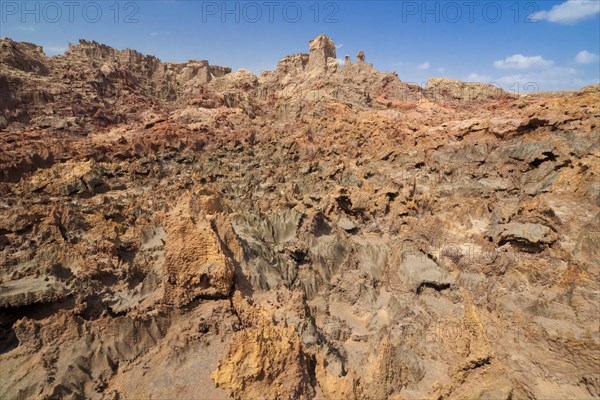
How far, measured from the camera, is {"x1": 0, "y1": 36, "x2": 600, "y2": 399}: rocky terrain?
18.2 feet

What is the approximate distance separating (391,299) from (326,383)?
5.61 metres

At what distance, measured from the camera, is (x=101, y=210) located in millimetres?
12680

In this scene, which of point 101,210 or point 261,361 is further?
point 101,210

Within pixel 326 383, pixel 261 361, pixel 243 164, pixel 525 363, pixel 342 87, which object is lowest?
pixel 525 363

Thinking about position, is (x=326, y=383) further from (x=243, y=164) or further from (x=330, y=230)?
(x=243, y=164)

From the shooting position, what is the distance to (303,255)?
40.0ft

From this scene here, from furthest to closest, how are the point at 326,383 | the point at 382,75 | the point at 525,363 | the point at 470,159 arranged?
the point at 382,75, the point at 470,159, the point at 525,363, the point at 326,383

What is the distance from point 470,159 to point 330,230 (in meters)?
9.25

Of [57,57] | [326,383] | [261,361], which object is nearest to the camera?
[261,361]

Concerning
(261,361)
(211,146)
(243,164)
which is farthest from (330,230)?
(211,146)

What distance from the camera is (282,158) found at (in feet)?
73.7

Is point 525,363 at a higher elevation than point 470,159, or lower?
lower

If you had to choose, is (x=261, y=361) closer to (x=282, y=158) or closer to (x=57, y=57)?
(x=282, y=158)

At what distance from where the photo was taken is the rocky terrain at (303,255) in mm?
5551
